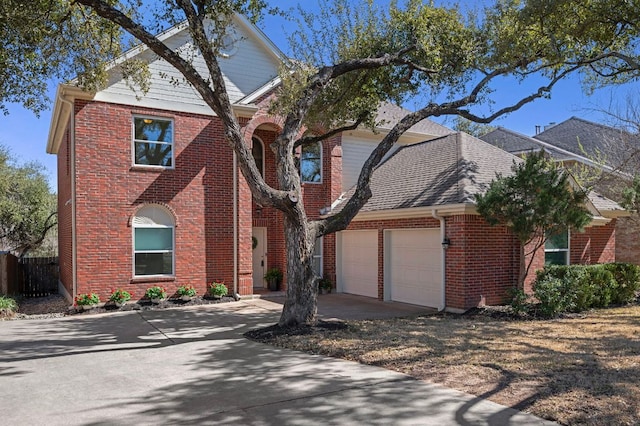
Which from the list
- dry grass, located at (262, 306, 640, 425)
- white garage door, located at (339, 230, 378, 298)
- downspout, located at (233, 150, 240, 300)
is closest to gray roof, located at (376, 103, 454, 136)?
white garage door, located at (339, 230, 378, 298)

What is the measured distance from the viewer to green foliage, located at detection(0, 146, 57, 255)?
20.8 meters

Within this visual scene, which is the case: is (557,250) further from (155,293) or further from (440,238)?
(155,293)

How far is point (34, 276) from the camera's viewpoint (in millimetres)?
17391

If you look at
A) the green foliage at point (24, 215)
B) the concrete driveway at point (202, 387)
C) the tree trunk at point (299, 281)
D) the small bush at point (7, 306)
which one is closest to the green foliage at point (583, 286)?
the tree trunk at point (299, 281)

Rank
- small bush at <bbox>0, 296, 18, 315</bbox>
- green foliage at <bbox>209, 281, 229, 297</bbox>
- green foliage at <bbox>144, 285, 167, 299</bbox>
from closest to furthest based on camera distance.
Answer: small bush at <bbox>0, 296, 18, 315</bbox>
green foliage at <bbox>144, 285, 167, 299</bbox>
green foliage at <bbox>209, 281, 229, 297</bbox>

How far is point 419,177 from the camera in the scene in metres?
14.9

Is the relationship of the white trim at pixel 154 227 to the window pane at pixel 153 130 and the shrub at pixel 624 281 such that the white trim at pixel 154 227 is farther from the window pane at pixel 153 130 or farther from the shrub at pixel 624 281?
the shrub at pixel 624 281

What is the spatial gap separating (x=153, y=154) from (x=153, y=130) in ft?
2.34

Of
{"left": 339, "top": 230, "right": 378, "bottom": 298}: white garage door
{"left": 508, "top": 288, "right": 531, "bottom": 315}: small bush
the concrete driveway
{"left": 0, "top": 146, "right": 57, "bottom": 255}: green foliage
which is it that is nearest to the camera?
the concrete driveway

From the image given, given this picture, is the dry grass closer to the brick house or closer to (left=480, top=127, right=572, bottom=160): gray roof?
the brick house

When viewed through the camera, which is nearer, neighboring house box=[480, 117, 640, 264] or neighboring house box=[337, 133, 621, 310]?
neighboring house box=[337, 133, 621, 310]

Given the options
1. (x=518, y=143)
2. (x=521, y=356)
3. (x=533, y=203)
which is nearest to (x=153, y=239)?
(x=533, y=203)

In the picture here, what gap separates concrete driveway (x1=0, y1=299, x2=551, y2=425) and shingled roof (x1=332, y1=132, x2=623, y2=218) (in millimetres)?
6444

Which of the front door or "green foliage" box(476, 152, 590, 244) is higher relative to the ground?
"green foliage" box(476, 152, 590, 244)
